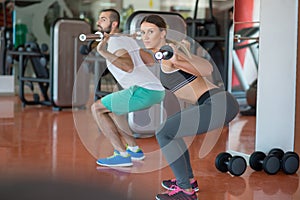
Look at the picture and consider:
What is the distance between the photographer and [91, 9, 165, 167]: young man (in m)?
3.31

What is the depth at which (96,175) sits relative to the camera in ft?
10.7

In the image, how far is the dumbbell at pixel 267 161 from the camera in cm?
340

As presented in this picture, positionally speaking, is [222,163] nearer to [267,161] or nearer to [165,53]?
[267,161]

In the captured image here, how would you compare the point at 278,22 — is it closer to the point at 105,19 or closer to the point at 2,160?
the point at 105,19

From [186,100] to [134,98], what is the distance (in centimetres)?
71

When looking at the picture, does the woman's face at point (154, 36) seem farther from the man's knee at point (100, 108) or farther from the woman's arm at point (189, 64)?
the man's knee at point (100, 108)

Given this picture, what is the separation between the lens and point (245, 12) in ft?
12.5

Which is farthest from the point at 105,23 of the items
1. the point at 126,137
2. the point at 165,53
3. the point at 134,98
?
the point at 165,53

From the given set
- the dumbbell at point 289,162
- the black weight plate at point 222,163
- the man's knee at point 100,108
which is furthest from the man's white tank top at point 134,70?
the dumbbell at point 289,162

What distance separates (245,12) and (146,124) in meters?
1.43

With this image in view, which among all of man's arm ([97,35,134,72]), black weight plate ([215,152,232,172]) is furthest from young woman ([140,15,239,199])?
black weight plate ([215,152,232,172])

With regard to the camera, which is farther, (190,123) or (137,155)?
(137,155)

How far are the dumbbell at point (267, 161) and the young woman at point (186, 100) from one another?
0.83 metres

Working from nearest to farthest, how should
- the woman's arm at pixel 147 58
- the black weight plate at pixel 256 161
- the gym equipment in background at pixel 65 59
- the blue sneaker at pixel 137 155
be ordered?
the woman's arm at pixel 147 58 → the black weight plate at pixel 256 161 → the blue sneaker at pixel 137 155 → the gym equipment in background at pixel 65 59
